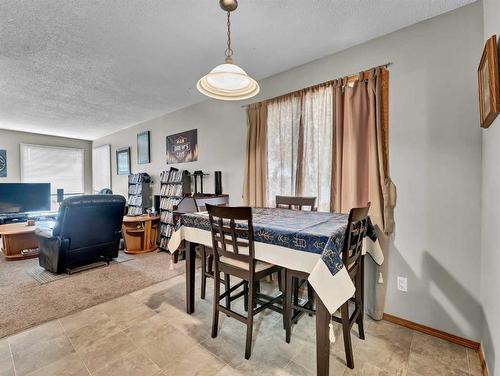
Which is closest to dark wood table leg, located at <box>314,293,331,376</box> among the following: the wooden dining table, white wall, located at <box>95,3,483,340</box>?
the wooden dining table

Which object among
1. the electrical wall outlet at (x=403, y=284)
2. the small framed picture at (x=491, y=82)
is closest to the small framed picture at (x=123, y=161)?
the electrical wall outlet at (x=403, y=284)

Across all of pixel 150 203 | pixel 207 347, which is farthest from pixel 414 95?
pixel 150 203

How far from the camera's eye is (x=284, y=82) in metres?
2.98

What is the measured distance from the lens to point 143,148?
5250 mm

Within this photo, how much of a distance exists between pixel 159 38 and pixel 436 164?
2736mm

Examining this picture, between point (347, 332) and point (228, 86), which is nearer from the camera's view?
point (347, 332)

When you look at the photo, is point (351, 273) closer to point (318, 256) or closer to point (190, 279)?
point (318, 256)

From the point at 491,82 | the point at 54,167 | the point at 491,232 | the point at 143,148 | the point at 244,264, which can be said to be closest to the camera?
the point at 491,82

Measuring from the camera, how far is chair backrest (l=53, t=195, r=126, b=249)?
295cm

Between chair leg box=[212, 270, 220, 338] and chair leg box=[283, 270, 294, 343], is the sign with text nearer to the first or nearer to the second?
chair leg box=[212, 270, 220, 338]

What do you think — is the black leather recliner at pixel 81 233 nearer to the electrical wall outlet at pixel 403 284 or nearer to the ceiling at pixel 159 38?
the ceiling at pixel 159 38

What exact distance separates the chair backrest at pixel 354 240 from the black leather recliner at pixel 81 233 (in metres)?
3.10

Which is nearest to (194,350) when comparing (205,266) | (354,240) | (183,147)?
(205,266)

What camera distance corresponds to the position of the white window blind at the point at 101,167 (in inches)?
250
